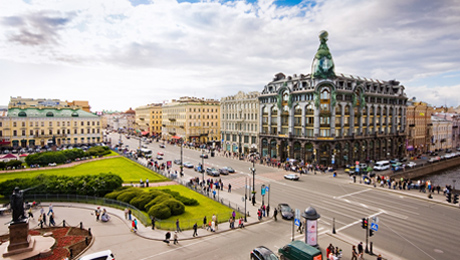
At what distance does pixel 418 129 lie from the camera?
3484 inches

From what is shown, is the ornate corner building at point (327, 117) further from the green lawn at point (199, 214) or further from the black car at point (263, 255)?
the black car at point (263, 255)

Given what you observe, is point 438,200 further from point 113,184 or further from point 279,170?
point 113,184

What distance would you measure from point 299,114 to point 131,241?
48852 mm

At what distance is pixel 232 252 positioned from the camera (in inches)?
813

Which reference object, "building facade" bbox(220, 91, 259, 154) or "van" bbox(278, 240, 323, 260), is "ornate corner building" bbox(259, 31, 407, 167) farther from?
"van" bbox(278, 240, 323, 260)

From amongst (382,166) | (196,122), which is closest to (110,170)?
(382,166)

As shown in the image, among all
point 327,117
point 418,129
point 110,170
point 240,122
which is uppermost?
point 327,117

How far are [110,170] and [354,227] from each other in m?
42.6

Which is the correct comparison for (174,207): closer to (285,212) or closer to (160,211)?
(160,211)

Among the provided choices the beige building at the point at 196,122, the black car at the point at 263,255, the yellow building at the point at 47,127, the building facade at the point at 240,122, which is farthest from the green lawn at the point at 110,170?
the beige building at the point at 196,122

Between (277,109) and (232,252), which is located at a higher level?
(277,109)

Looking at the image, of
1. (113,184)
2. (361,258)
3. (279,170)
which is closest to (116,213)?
(113,184)

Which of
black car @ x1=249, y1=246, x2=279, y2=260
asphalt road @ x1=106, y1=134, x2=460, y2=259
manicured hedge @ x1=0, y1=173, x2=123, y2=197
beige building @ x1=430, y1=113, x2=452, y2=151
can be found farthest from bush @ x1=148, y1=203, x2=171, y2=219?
beige building @ x1=430, y1=113, x2=452, y2=151

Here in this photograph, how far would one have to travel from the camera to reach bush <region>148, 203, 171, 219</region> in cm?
2706
